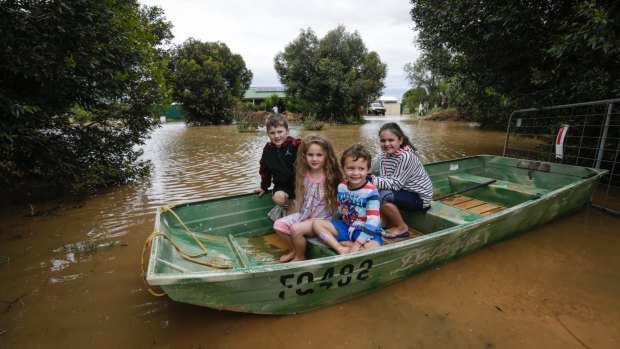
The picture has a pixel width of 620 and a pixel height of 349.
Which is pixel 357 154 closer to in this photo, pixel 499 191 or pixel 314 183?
pixel 314 183

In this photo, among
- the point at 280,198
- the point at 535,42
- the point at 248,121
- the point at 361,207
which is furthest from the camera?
the point at 248,121

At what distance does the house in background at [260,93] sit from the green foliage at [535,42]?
106ft

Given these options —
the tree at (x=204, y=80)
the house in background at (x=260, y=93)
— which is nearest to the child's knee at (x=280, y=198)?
the tree at (x=204, y=80)

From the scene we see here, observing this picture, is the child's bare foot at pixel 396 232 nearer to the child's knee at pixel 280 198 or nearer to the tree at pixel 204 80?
the child's knee at pixel 280 198

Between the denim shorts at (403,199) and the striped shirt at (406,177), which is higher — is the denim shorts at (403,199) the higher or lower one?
the lower one

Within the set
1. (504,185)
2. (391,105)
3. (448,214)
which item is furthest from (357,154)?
(391,105)

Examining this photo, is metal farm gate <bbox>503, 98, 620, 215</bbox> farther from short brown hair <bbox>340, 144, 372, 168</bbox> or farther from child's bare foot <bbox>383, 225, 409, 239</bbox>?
short brown hair <bbox>340, 144, 372, 168</bbox>

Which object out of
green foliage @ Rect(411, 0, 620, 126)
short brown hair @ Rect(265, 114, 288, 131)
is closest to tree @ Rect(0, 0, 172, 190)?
short brown hair @ Rect(265, 114, 288, 131)

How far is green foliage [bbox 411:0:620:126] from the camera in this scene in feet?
14.3

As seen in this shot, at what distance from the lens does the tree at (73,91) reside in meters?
3.73

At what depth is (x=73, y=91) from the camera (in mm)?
4727

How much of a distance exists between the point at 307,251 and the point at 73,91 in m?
4.58

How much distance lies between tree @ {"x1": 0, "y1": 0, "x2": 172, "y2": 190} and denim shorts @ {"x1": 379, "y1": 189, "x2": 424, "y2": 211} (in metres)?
4.44

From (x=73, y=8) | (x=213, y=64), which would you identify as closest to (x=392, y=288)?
(x=73, y=8)
